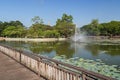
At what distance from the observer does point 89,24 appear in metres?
105

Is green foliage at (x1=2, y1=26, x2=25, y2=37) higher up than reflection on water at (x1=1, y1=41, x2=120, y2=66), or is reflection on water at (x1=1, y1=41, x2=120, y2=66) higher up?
green foliage at (x1=2, y1=26, x2=25, y2=37)

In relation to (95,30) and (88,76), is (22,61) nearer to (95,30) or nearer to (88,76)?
(88,76)

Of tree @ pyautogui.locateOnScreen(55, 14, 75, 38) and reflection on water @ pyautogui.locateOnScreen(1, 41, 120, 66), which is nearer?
reflection on water @ pyautogui.locateOnScreen(1, 41, 120, 66)

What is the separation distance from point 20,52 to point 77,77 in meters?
6.80

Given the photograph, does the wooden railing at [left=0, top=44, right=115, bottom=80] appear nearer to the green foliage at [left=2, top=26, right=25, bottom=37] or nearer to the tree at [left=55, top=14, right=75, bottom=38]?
the tree at [left=55, top=14, right=75, bottom=38]

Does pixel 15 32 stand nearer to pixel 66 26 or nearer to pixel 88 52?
pixel 66 26

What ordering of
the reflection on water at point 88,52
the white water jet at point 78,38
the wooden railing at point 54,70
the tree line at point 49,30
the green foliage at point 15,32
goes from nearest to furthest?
the wooden railing at point 54,70 < the reflection on water at point 88,52 < the white water jet at point 78,38 < the tree line at point 49,30 < the green foliage at point 15,32

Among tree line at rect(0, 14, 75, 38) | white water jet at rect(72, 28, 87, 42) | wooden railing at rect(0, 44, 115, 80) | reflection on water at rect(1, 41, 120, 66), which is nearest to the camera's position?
wooden railing at rect(0, 44, 115, 80)

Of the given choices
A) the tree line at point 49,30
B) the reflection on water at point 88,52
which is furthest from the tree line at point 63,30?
the reflection on water at point 88,52

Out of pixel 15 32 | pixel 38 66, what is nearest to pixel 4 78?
pixel 38 66

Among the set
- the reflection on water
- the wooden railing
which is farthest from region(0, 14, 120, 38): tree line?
the wooden railing

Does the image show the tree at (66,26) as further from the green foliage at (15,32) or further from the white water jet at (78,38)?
the green foliage at (15,32)

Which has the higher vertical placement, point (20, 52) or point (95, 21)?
point (95, 21)

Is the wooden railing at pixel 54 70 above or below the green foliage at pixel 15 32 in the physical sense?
below
